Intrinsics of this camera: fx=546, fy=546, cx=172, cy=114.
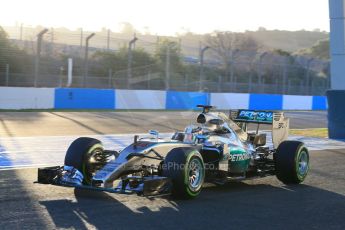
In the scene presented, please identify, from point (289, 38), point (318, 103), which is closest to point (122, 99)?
point (318, 103)

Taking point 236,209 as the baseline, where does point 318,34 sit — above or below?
above

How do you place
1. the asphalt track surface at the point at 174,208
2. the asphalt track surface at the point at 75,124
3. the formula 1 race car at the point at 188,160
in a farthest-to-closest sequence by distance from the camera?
1. the asphalt track surface at the point at 75,124
2. the formula 1 race car at the point at 188,160
3. the asphalt track surface at the point at 174,208

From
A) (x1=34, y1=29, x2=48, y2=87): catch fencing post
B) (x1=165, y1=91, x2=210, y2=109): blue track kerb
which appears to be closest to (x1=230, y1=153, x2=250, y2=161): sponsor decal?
(x1=34, y1=29, x2=48, y2=87): catch fencing post

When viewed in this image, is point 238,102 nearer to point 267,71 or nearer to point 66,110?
point 267,71

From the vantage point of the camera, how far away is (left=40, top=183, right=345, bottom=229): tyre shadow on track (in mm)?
5930

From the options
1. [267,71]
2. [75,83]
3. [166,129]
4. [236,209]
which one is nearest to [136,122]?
[166,129]

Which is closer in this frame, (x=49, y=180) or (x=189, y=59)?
(x=49, y=180)

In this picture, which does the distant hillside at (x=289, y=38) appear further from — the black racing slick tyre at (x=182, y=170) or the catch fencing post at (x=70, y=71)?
the black racing slick tyre at (x=182, y=170)

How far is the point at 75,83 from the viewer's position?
88.5ft

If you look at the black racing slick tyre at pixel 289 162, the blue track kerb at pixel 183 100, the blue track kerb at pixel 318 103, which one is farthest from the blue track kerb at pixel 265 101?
the black racing slick tyre at pixel 289 162

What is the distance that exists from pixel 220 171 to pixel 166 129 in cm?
1058

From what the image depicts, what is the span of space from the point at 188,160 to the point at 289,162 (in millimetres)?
2415

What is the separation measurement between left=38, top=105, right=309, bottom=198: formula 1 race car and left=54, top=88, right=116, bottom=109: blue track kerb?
644 inches

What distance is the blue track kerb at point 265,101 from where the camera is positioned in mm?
34156
